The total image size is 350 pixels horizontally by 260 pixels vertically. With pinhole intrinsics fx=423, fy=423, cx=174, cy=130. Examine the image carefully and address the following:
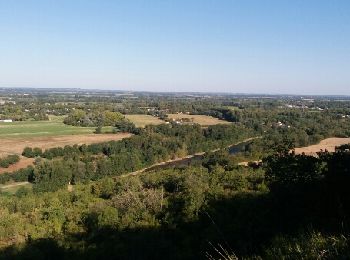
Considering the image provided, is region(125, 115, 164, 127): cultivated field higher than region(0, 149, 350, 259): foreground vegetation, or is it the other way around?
region(0, 149, 350, 259): foreground vegetation

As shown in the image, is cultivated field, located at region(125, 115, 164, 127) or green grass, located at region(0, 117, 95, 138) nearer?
green grass, located at region(0, 117, 95, 138)

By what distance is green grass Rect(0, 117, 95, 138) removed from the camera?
85.0 m

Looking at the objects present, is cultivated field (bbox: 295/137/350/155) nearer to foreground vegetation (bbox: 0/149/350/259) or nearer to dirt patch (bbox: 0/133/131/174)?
dirt patch (bbox: 0/133/131/174)

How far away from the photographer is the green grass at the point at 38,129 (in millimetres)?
85000

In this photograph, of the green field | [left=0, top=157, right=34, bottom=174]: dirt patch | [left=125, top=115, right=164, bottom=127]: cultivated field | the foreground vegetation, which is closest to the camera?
the foreground vegetation

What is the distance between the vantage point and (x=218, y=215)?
66.7ft

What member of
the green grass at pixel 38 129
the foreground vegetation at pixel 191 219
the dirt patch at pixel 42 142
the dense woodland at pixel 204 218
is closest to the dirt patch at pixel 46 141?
the dirt patch at pixel 42 142

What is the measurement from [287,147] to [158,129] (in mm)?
65529

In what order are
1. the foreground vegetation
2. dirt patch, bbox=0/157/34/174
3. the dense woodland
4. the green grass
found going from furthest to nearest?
the green grass → dirt patch, bbox=0/157/34/174 → the foreground vegetation → the dense woodland

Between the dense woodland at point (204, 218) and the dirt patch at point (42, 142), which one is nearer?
the dense woodland at point (204, 218)

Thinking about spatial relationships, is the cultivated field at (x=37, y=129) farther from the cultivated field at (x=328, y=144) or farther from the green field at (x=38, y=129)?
the cultivated field at (x=328, y=144)

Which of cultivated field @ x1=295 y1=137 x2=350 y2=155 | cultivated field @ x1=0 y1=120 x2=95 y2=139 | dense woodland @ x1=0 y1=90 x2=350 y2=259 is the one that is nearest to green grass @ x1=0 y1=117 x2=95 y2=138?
cultivated field @ x1=0 y1=120 x2=95 y2=139

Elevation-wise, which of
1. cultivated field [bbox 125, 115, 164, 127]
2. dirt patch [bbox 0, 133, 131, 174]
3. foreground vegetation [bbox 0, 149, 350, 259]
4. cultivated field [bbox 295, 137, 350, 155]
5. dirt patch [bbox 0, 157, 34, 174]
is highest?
foreground vegetation [bbox 0, 149, 350, 259]

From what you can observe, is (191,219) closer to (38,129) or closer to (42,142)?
(42,142)
